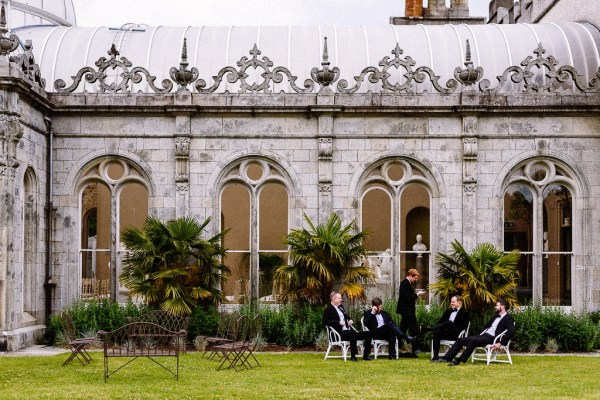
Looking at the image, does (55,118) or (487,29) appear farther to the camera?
(487,29)

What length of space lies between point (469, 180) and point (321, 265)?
3.96 metres

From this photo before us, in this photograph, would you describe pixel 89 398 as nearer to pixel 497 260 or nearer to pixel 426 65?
pixel 497 260

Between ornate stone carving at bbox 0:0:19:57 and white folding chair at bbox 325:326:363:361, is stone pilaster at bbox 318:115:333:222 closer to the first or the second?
white folding chair at bbox 325:326:363:361

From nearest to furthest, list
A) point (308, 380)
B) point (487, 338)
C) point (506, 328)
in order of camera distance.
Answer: point (308, 380) < point (487, 338) < point (506, 328)

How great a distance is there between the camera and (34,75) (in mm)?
19109

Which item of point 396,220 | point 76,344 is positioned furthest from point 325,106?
point 76,344

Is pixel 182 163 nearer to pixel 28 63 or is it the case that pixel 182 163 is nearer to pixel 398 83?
pixel 28 63

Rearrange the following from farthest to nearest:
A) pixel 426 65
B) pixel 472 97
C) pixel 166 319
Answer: pixel 426 65, pixel 472 97, pixel 166 319

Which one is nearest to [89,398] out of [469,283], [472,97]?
[469,283]

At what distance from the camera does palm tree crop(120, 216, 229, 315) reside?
730 inches

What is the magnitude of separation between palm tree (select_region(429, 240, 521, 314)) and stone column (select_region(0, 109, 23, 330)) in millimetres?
8352

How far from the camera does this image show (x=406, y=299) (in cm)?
1756

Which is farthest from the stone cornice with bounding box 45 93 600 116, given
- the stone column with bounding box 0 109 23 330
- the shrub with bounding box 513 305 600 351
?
the shrub with bounding box 513 305 600 351

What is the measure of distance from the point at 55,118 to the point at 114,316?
4.63 metres
